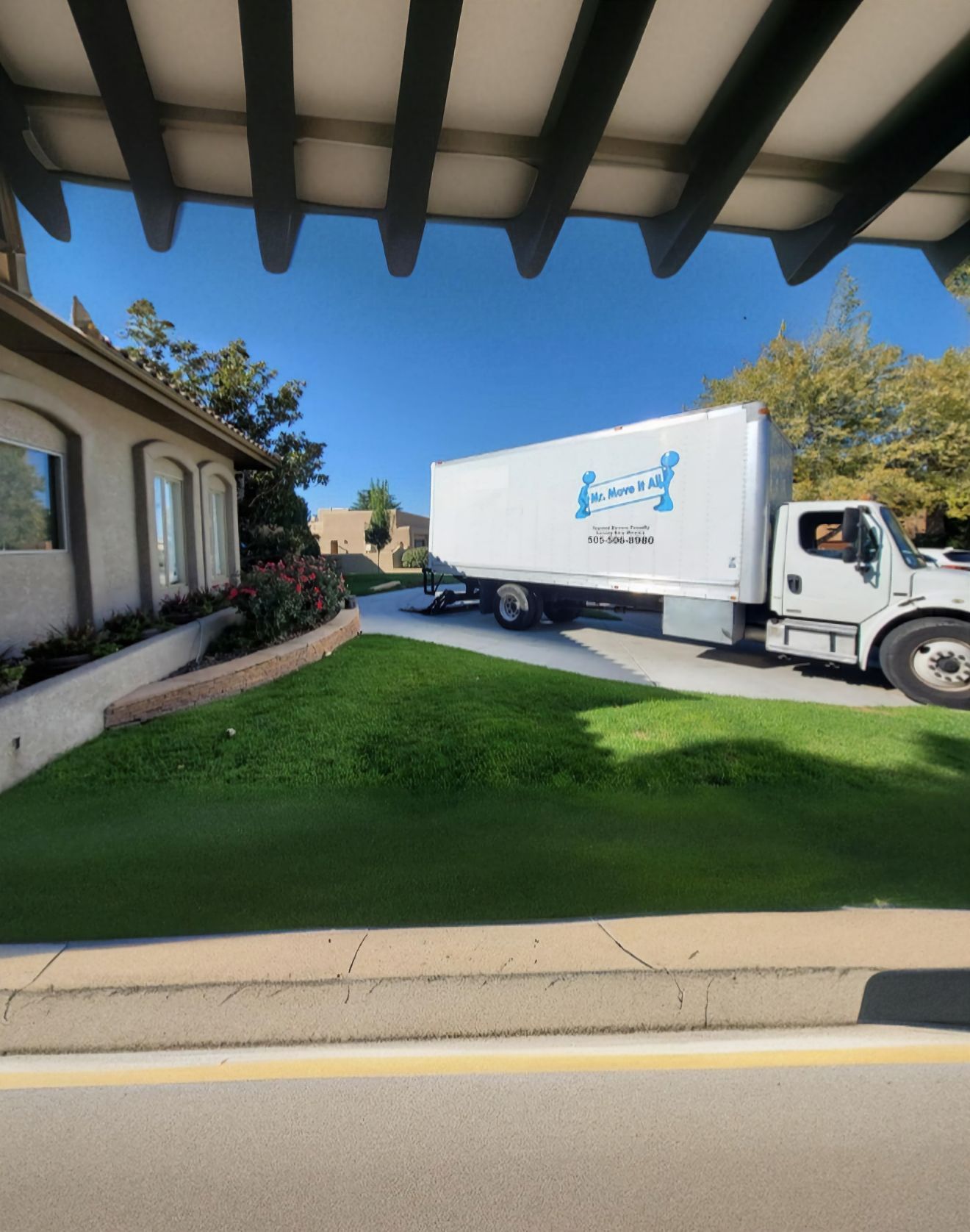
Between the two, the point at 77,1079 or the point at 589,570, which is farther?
the point at 589,570

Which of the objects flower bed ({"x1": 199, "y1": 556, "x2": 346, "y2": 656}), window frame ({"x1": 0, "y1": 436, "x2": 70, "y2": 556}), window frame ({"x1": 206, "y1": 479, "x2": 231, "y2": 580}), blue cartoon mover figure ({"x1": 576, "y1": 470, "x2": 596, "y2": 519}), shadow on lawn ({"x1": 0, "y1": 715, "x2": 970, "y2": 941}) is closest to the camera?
shadow on lawn ({"x1": 0, "y1": 715, "x2": 970, "y2": 941})

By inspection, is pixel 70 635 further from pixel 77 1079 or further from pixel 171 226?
pixel 171 226

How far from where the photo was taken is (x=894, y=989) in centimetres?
248

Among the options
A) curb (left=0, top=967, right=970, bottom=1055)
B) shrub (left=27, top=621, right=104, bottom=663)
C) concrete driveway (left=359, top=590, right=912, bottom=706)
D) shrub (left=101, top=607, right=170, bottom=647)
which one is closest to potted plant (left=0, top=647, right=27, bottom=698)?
shrub (left=27, top=621, right=104, bottom=663)

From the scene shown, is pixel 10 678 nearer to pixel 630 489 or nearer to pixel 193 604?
pixel 193 604

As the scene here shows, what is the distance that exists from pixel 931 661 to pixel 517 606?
7.42 meters

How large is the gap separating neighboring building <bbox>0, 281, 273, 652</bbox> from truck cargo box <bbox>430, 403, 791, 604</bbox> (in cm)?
549

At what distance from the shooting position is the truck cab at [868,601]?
742cm

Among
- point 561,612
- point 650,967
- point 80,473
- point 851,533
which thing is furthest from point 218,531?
point 650,967

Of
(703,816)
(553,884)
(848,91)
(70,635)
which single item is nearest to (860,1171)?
(553,884)

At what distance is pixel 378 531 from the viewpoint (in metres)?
46.9

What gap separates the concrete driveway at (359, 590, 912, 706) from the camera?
8227mm

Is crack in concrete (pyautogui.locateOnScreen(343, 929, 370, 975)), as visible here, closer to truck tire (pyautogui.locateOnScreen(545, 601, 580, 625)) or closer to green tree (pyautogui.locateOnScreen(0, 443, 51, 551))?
green tree (pyautogui.locateOnScreen(0, 443, 51, 551))

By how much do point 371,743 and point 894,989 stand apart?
150 inches
